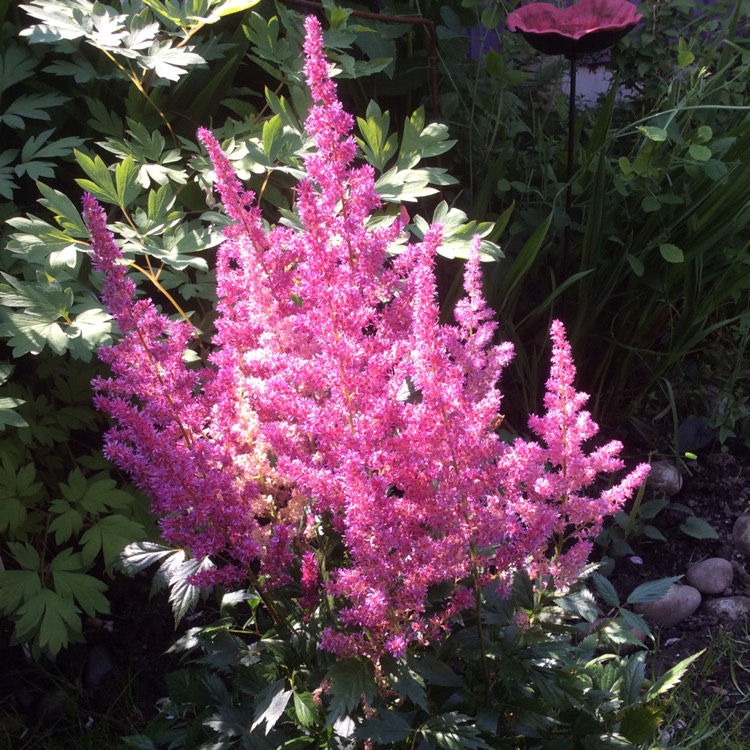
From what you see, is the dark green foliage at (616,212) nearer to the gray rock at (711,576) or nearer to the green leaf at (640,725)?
the gray rock at (711,576)

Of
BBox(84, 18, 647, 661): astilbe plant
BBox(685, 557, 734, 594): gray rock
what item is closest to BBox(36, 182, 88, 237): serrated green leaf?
BBox(84, 18, 647, 661): astilbe plant

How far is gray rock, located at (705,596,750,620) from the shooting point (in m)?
2.61

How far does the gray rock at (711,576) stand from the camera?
269 cm

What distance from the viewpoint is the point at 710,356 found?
325 centimetres

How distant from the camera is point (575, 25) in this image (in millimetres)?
2854

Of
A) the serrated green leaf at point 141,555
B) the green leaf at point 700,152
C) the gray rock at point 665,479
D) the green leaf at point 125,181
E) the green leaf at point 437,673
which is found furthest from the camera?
the gray rock at point 665,479

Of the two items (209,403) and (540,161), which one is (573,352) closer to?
(540,161)

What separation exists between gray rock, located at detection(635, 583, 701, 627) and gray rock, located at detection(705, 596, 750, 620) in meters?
0.05

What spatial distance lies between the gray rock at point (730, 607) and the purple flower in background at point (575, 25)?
1670 mm

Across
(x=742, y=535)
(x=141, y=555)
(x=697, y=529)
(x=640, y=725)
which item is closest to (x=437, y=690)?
(x=640, y=725)

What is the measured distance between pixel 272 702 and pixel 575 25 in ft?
7.59

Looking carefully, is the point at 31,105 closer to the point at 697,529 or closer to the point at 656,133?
the point at 656,133

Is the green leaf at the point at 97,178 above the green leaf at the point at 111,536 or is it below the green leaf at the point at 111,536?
above

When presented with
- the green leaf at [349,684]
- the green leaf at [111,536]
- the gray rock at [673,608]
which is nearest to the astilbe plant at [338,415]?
the green leaf at [349,684]
